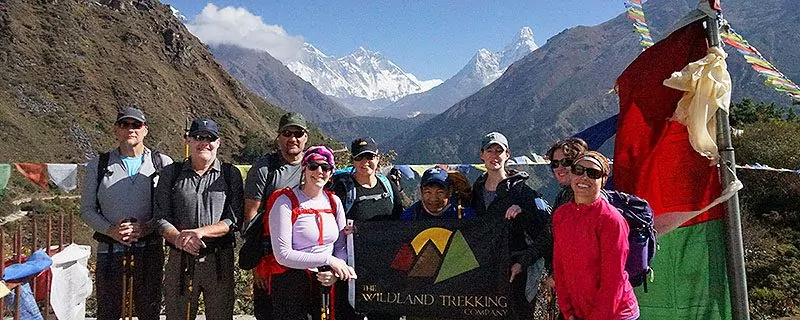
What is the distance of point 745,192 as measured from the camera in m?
28.2

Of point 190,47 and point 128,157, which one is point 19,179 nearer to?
point 190,47

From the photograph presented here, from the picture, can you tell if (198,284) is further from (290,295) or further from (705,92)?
(705,92)

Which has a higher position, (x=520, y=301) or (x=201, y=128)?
(x=201, y=128)

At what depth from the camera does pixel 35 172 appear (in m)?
9.49

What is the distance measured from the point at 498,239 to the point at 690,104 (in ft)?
4.90

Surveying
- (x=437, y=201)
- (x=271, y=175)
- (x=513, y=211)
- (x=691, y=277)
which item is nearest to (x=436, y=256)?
(x=437, y=201)

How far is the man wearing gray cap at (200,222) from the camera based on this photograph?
4387 millimetres

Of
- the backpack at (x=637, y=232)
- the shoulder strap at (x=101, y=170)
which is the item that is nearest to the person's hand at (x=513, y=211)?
the backpack at (x=637, y=232)

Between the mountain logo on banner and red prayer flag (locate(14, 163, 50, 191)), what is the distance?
7.56m

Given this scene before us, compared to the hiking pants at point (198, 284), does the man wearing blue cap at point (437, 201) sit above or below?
above

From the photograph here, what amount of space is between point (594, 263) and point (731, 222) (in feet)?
3.31

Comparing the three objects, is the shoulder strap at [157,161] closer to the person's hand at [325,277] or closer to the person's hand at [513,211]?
the person's hand at [325,277]

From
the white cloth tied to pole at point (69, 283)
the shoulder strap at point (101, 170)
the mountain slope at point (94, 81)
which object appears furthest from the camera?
the mountain slope at point (94, 81)

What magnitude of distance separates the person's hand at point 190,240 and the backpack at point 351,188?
1.06m
